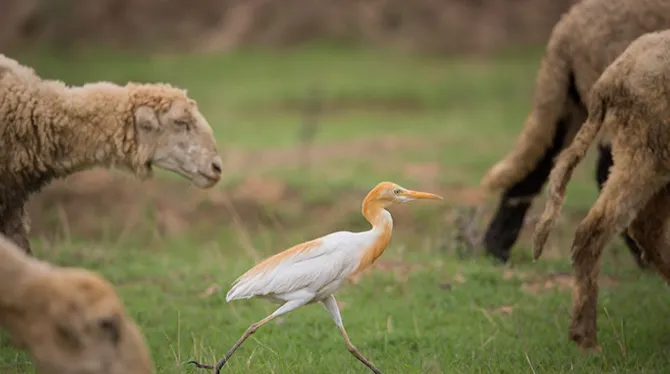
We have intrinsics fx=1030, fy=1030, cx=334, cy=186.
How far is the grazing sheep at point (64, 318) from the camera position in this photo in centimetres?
369

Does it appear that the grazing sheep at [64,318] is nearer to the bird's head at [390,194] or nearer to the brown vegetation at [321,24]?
the bird's head at [390,194]

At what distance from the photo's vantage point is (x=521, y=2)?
25.4 m

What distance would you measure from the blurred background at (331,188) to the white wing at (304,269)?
0.62m

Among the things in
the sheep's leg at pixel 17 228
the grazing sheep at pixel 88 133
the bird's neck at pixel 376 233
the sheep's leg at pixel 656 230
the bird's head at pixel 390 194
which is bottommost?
the sheep's leg at pixel 656 230

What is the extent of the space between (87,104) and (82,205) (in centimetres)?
661

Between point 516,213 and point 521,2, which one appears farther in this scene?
point 521,2

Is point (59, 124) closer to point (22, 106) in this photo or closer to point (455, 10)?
point (22, 106)

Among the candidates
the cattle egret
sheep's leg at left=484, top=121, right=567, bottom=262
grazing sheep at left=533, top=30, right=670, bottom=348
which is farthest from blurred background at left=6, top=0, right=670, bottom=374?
the cattle egret

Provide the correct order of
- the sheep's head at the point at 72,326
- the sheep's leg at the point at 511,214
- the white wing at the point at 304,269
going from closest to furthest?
the sheep's head at the point at 72,326
the white wing at the point at 304,269
the sheep's leg at the point at 511,214

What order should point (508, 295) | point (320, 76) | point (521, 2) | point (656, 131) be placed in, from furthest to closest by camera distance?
point (521, 2) < point (320, 76) < point (508, 295) < point (656, 131)

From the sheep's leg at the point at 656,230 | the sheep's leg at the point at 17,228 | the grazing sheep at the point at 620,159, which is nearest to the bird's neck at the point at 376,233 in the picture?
the grazing sheep at the point at 620,159

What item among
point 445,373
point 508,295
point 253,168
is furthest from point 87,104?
point 253,168

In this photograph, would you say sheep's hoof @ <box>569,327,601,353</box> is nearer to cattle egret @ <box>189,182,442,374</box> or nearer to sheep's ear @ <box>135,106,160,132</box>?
cattle egret @ <box>189,182,442,374</box>

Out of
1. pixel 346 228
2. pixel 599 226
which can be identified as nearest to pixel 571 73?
pixel 599 226
